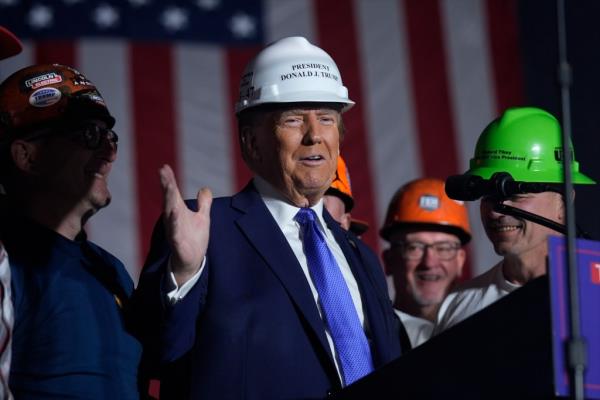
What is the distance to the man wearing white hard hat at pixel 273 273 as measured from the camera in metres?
2.42

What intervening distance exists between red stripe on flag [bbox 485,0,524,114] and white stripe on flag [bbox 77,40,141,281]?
77.9 inches

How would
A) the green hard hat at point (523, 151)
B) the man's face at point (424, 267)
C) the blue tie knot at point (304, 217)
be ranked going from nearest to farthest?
the blue tie knot at point (304, 217) < the green hard hat at point (523, 151) < the man's face at point (424, 267)

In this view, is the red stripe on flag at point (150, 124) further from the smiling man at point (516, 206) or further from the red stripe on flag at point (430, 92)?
the smiling man at point (516, 206)

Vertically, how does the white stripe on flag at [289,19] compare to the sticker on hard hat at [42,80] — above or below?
above

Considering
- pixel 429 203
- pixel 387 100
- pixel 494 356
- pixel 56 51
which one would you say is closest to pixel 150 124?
pixel 56 51

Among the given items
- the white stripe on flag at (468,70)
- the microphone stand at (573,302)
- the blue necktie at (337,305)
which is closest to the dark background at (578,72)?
the white stripe on flag at (468,70)

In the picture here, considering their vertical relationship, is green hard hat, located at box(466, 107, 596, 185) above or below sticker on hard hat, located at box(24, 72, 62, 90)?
below

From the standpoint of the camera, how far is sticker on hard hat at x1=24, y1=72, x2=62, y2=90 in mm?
2779

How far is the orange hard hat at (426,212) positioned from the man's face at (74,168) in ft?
8.24

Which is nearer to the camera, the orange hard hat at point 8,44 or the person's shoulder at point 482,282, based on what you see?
the orange hard hat at point 8,44

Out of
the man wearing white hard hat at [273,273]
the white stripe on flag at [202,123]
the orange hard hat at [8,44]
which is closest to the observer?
the orange hard hat at [8,44]

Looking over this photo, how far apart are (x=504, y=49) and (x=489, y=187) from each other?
343cm

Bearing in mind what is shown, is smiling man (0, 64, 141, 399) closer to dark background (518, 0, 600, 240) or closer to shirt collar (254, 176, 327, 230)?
shirt collar (254, 176, 327, 230)

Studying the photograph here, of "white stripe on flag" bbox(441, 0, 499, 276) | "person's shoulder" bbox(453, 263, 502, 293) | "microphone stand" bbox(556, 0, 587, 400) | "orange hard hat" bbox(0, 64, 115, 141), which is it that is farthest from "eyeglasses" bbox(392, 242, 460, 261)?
"microphone stand" bbox(556, 0, 587, 400)
